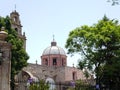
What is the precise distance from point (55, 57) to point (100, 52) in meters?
37.3

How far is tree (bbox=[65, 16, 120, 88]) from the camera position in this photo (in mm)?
26922

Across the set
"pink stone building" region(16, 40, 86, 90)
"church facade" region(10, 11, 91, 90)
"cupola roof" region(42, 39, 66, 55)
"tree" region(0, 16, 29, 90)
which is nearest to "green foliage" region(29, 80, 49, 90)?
"tree" region(0, 16, 29, 90)

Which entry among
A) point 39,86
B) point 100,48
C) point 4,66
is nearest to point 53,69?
point 100,48

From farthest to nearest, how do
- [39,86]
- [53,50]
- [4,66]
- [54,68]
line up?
[53,50], [54,68], [39,86], [4,66]

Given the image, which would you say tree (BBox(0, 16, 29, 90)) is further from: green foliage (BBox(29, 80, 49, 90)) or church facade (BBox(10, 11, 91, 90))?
church facade (BBox(10, 11, 91, 90))

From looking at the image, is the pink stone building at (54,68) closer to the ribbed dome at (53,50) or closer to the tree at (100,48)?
the ribbed dome at (53,50)

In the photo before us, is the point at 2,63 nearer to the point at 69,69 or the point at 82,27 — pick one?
the point at 82,27

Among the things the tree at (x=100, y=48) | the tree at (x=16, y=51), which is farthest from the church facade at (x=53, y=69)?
the tree at (x=100, y=48)

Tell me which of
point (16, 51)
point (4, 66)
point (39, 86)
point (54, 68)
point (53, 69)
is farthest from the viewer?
point (54, 68)

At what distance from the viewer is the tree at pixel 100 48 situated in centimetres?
2692

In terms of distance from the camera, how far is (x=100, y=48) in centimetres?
2752

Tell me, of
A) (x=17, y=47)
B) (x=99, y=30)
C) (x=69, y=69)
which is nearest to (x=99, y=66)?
(x=99, y=30)

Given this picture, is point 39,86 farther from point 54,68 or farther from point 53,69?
point 54,68

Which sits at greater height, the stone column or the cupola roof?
the cupola roof
